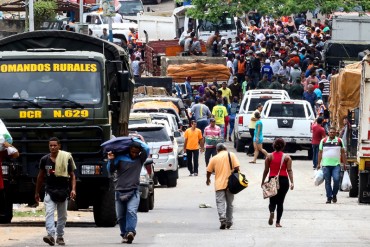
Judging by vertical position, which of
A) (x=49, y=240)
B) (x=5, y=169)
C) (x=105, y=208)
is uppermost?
(x=5, y=169)

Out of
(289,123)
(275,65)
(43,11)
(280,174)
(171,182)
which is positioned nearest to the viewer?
(280,174)

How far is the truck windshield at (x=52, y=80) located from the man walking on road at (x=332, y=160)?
8.33 metres

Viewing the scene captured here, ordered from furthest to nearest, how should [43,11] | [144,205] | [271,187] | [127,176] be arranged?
[43,11]
[144,205]
[271,187]
[127,176]

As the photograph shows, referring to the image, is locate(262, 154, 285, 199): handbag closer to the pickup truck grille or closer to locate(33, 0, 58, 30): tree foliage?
the pickup truck grille

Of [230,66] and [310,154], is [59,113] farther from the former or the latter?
[230,66]

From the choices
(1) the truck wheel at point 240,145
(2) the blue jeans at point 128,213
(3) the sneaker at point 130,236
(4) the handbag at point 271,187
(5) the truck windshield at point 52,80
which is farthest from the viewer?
(1) the truck wheel at point 240,145

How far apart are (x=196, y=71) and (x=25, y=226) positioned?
3229 centimetres

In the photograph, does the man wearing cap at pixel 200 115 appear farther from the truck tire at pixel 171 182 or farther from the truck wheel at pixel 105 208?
the truck wheel at pixel 105 208

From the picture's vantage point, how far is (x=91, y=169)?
22.6 meters

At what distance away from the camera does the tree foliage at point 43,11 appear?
59.1 metres

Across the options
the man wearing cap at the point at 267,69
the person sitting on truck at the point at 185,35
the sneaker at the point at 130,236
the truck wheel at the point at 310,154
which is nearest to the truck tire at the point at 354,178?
the truck wheel at the point at 310,154

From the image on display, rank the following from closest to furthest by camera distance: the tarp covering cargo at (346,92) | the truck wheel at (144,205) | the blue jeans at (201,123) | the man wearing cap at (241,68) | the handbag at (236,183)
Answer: the handbag at (236,183) → the truck wheel at (144,205) → the tarp covering cargo at (346,92) → the blue jeans at (201,123) → the man wearing cap at (241,68)

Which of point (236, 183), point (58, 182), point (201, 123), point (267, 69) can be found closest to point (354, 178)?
point (236, 183)

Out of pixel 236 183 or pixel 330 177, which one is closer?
pixel 236 183
